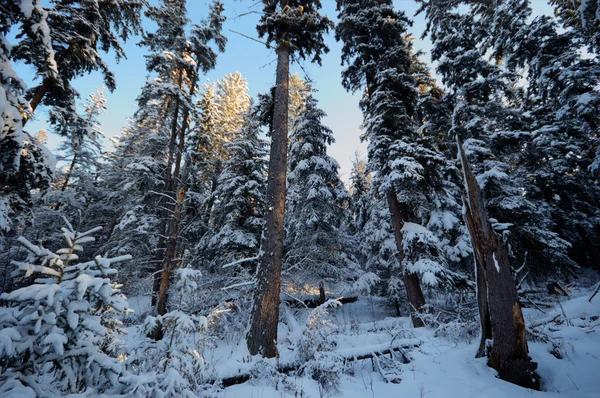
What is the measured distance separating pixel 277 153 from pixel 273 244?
103 inches

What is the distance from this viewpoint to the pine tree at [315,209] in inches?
526

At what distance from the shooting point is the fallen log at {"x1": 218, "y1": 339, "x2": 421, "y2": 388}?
4141mm

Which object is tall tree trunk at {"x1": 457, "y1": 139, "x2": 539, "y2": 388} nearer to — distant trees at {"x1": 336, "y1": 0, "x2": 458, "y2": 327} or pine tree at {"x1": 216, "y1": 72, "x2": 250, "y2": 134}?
distant trees at {"x1": 336, "y1": 0, "x2": 458, "y2": 327}

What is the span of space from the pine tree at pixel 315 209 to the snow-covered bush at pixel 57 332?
427 inches

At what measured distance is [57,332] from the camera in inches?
74.7

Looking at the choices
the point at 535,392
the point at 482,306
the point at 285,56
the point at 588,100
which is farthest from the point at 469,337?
the point at 588,100

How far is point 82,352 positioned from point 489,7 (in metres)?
20.4

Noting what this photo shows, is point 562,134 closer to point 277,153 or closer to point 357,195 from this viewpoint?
point 357,195

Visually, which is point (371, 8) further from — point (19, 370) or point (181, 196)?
point (19, 370)

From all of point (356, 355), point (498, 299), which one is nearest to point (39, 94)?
point (356, 355)

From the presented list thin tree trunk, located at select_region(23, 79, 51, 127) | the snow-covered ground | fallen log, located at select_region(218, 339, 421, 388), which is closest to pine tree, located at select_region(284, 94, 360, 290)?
fallen log, located at select_region(218, 339, 421, 388)

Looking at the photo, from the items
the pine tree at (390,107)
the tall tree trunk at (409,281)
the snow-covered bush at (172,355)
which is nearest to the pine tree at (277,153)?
the snow-covered bush at (172,355)

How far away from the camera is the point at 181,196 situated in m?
9.13

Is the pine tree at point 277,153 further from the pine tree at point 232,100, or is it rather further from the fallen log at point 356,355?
the pine tree at point 232,100
